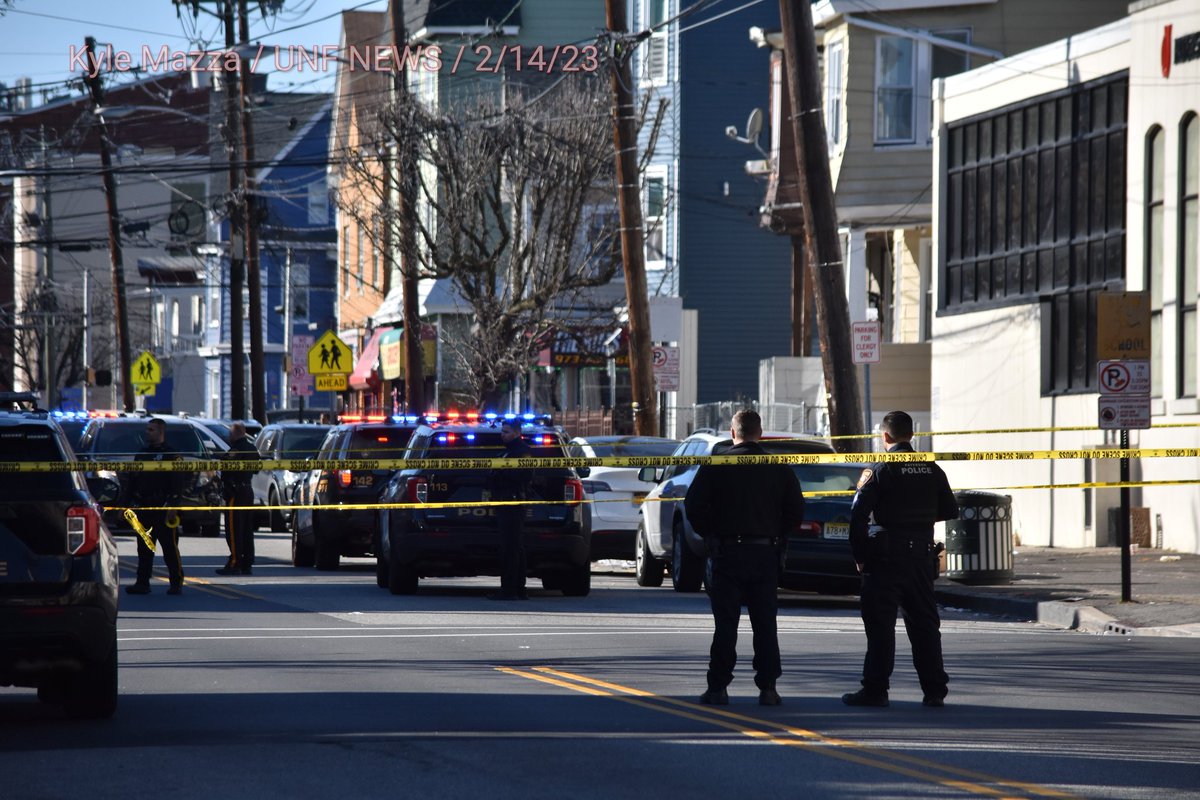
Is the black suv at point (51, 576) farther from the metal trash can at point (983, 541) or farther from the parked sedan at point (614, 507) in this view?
the parked sedan at point (614, 507)

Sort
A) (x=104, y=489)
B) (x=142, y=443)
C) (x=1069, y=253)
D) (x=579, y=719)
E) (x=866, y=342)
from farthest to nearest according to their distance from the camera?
(x=142, y=443), (x=1069, y=253), (x=866, y=342), (x=104, y=489), (x=579, y=719)

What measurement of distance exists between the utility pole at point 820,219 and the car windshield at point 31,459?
12467 millimetres

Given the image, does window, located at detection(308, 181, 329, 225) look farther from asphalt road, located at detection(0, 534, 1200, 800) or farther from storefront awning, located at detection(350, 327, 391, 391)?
asphalt road, located at detection(0, 534, 1200, 800)

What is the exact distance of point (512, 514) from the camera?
19.8 meters

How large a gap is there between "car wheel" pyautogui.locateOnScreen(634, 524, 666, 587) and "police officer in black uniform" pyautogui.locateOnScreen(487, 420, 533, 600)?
2.75 metres

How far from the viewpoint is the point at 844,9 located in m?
34.1

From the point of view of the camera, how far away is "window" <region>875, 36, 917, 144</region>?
112 feet

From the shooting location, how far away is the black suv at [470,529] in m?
20.1

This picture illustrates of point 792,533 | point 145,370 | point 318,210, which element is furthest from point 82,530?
point 318,210

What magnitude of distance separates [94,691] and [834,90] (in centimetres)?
2603

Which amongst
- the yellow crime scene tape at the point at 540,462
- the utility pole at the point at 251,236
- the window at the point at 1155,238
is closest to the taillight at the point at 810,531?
the yellow crime scene tape at the point at 540,462

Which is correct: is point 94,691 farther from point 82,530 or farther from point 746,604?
point 746,604

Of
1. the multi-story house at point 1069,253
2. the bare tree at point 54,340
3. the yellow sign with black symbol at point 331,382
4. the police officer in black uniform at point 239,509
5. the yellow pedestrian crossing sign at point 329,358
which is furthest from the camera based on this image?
the bare tree at point 54,340

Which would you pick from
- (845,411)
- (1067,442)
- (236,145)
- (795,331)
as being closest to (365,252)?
(236,145)
